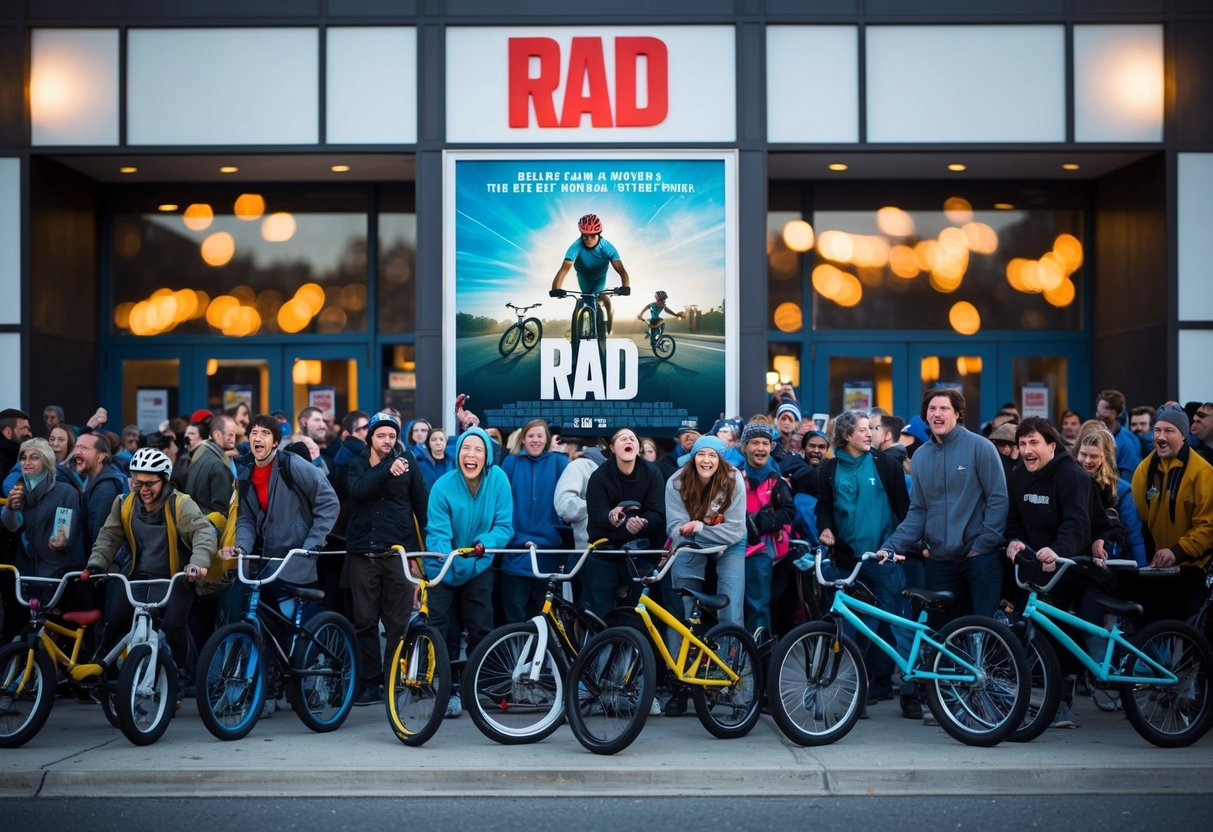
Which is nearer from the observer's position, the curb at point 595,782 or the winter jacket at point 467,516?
the curb at point 595,782

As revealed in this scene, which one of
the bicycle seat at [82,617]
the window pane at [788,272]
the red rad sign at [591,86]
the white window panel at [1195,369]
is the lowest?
the bicycle seat at [82,617]

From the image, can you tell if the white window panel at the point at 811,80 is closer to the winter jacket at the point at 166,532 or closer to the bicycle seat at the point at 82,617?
the winter jacket at the point at 166,532

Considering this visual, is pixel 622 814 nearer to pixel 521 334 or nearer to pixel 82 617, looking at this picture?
pixel 82 617

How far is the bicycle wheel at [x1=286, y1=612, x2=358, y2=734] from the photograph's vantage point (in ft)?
30.5

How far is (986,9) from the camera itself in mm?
15523

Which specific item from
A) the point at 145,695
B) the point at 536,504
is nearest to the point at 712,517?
the point at 536,504

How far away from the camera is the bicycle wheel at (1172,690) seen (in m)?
8.70

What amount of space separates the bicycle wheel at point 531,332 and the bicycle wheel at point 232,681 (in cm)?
679

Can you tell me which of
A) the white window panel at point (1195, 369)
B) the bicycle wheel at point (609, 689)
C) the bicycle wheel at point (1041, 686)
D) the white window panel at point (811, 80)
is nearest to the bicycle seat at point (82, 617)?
the bicycle wheel at point (609, 689)

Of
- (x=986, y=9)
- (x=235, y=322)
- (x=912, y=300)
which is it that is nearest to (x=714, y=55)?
(x=986, y=9)

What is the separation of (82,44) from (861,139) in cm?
869

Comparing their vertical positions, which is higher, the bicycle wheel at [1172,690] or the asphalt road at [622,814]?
the bicycle wheel at [1172,690]

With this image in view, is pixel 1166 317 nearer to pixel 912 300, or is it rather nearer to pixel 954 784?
pixel 912 300

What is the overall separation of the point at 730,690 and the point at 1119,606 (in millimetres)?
2505
